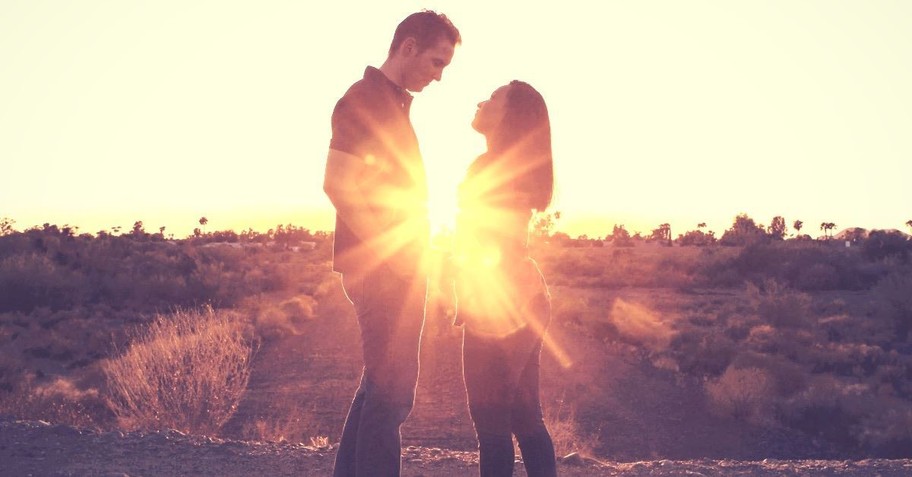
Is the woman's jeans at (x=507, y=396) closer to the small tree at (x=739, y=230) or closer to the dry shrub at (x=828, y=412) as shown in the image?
the dry shrub at (x=828, y=412)

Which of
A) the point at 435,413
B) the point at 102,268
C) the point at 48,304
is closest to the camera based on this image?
the point at 435,413

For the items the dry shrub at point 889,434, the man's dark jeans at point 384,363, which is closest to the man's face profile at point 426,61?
the man's dark jeans at point 384,363

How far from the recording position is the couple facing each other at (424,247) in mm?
3518

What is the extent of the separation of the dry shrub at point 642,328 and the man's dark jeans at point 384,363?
1934 cm

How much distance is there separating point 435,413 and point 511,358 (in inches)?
467

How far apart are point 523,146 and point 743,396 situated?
1390 centimetres

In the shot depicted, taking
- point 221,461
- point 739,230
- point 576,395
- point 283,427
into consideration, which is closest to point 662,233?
→ point 739,230

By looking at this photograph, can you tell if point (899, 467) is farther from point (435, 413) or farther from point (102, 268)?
point (102, 268)

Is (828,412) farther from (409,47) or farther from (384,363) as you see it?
(409,47)

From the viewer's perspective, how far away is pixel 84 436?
7094mm

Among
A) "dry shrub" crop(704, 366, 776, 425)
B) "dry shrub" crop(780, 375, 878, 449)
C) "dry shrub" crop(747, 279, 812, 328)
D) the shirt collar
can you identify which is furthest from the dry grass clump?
the shirt collar

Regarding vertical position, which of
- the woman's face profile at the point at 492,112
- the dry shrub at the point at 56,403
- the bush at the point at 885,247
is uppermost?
the bush at the point at 885,247

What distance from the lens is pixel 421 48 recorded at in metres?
3.63

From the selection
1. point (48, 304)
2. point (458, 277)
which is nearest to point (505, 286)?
point (458, 277)
